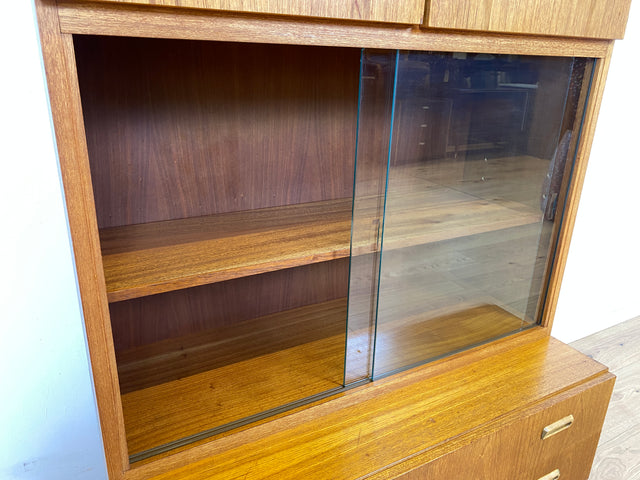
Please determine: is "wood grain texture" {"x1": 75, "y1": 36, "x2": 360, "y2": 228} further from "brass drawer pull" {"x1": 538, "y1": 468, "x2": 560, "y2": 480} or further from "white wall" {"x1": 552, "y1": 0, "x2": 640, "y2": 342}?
"white wall" {"x1": 552, "y1": 0, "x2": 640, "y2": 342}

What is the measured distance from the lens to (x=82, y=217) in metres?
0.59

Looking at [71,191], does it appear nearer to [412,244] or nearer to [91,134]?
[91,134]

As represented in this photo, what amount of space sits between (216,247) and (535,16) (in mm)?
666

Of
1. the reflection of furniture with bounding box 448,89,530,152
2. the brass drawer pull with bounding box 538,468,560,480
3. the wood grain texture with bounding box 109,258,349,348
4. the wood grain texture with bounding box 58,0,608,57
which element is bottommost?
the brass drawer pull with bounding box 538,468,560,480

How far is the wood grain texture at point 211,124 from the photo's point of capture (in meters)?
0.92

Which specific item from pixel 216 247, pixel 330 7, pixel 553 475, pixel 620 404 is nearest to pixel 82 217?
pixel 216 247

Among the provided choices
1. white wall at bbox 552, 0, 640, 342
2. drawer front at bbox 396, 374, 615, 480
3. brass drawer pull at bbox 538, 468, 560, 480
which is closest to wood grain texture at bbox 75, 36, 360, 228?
drawer front at bbox 396, 374, 615, 480

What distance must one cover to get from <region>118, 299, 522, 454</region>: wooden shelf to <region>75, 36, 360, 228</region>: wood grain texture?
1.03 ft

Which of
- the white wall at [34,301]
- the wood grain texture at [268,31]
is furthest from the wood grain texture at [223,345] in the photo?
the wood grain texture at [268,31]

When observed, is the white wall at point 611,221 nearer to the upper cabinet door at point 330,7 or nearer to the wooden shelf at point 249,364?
the wooden shelf at point 249,364

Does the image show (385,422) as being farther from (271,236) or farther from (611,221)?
(611,221)

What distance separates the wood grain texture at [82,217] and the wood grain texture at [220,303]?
39 centimetres

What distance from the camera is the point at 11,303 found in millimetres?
938

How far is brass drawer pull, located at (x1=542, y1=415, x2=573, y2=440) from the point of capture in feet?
3.21
